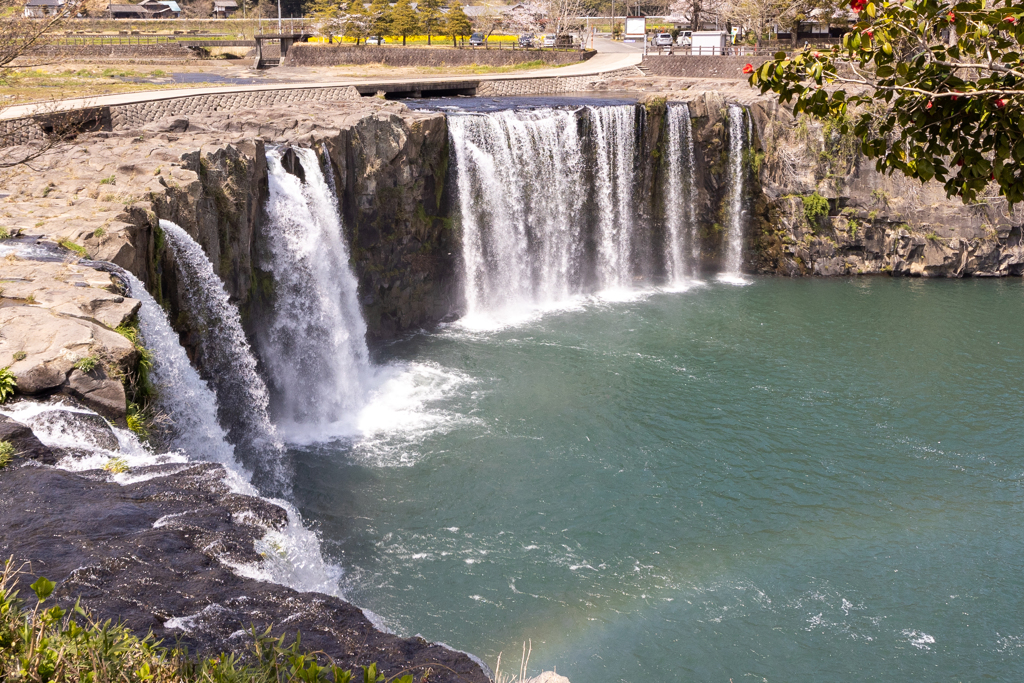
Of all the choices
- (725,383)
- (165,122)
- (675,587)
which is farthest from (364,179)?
(675,587)

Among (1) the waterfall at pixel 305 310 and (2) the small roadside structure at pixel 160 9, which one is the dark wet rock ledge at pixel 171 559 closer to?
(1) the waterfall at pixel 305 310

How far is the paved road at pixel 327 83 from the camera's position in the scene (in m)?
22.0

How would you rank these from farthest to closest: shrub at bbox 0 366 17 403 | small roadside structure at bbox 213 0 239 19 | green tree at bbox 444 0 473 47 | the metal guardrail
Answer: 1. small roadside structure at bbox 213 0 239 19
2. green tree at bbox 444 0 473 47
3. the metal guardrail
4. shrub at bbox 0 366 17 403

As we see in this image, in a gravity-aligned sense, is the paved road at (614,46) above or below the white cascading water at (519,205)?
above

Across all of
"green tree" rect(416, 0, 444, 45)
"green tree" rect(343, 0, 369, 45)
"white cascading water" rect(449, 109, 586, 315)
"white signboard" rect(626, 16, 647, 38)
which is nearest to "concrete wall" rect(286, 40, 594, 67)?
"green tree" rect(343, 0, 369, 45)

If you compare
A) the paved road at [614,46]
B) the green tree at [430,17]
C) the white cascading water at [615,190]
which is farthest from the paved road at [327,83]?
the green tree at [430,17]

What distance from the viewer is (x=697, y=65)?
3978 centimetres

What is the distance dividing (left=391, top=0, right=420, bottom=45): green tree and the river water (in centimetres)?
3560

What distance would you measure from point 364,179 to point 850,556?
14.8m

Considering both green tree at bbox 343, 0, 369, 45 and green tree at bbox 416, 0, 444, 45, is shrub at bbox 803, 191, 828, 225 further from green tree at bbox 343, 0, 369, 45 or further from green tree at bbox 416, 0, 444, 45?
green tree at bbox 343, 0, 369, 45

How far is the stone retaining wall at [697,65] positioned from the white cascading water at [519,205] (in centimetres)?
1404

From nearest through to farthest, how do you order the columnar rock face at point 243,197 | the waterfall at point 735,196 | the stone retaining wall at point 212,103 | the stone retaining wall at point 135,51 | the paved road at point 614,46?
the columnar rock face at point 243,197, the stone retaining wall at point 212,103, the waterfall at point 735,196, the stone retaining wall at point 135,51, the paved road at point 614,46

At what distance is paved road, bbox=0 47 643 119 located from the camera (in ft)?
72.2

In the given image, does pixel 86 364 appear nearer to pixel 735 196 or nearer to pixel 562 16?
pixel 735 196
